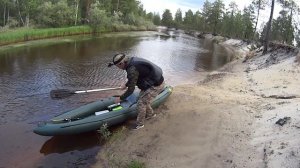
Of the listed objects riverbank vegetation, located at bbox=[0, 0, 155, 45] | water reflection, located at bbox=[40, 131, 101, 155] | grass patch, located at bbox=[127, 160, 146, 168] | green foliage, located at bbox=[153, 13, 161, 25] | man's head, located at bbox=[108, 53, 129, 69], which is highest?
green foliage, located at bbox=[153, 13, 161, 25]

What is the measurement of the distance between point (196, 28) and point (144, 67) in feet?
320

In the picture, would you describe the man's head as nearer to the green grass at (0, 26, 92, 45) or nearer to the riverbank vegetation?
the green grass at (0, 26, 92, 45)

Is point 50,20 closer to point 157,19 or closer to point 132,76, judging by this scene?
point 132,76

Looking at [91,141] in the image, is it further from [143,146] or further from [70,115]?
[143,146]

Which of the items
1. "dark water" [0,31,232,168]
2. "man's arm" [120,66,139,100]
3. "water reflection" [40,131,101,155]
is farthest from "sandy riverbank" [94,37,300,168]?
"man's arm" [120,66,139,100]

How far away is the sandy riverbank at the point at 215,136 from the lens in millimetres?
8258

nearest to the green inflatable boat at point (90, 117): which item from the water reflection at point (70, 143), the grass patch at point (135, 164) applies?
the water reflection at point (70, 143)

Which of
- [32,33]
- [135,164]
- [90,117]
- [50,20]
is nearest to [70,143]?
[90,117]

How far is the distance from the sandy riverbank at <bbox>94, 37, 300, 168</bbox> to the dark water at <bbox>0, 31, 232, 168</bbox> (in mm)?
1365

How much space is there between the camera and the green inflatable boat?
1034 cm

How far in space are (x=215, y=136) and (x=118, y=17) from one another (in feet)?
178

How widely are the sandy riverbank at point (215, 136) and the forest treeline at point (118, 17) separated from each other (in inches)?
853

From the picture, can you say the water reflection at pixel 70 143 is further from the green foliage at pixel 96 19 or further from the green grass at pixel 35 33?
the green foliage at pixel 96 19

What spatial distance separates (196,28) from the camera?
105 metres
